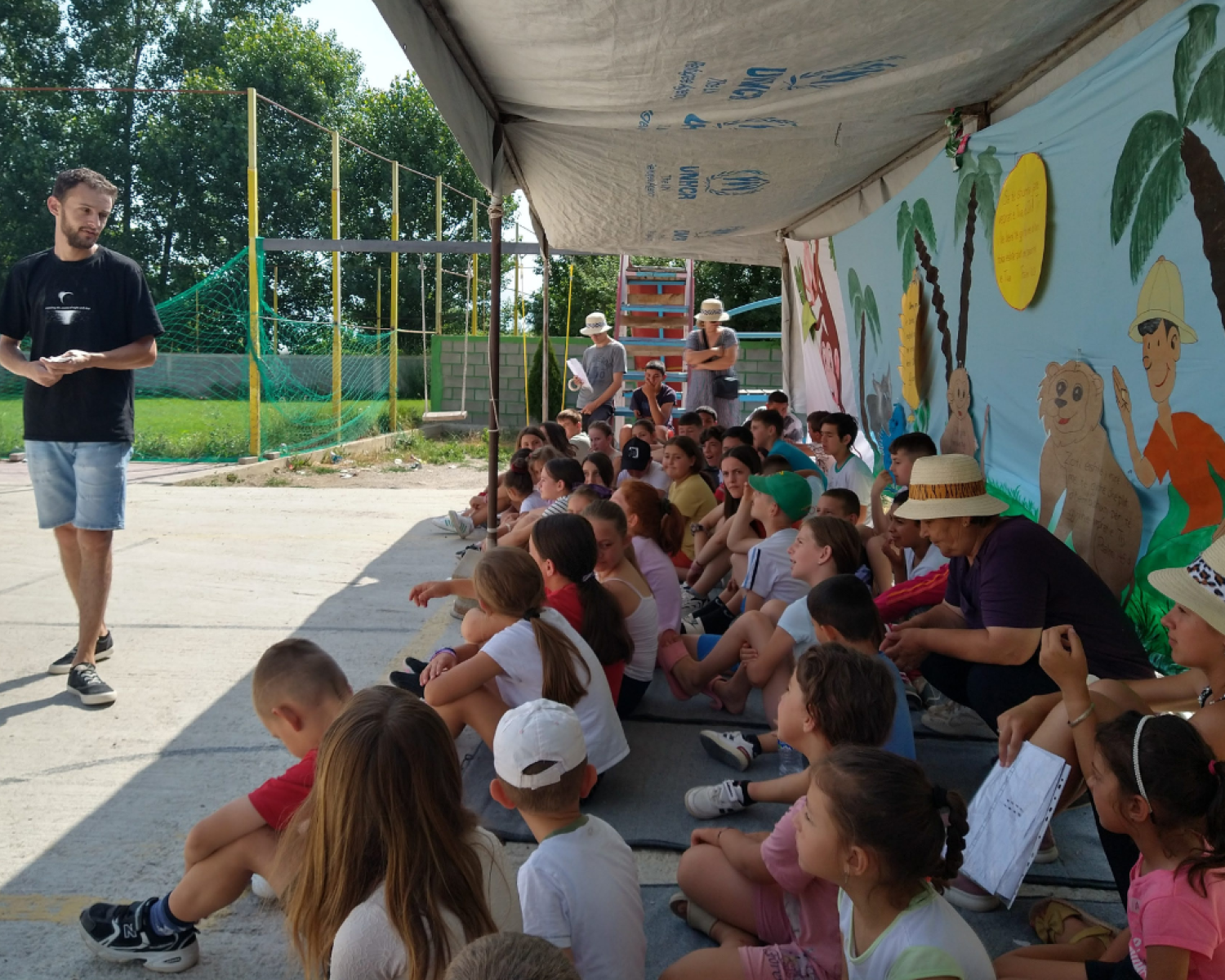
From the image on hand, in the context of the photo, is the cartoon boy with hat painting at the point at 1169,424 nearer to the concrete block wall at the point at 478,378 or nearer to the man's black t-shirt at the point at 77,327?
the man's black t-shirt at the point at 77,327

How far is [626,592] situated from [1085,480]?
171cm

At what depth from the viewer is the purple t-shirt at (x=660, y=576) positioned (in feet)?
13.4

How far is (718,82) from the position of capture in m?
3.99

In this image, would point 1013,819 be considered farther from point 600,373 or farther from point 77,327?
point 600,373

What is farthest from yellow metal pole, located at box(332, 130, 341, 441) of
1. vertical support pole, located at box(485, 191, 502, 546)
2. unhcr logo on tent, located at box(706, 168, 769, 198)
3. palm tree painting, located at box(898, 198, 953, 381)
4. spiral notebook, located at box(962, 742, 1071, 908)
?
spiral notebook, located at box(962, 742, 1071, 908)

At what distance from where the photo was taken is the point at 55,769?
3.22 metres

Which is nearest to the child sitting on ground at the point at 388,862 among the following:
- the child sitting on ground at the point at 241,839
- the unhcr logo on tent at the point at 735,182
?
the child sitting on ground at the point at 241,839

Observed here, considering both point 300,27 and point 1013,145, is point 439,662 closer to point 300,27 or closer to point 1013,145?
point 1013,145

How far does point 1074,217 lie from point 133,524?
22.9 feet

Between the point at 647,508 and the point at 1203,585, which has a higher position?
the point at 1203,585

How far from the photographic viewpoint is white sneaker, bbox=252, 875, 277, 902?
2.48m

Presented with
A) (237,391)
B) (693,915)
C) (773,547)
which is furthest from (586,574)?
(237,391)

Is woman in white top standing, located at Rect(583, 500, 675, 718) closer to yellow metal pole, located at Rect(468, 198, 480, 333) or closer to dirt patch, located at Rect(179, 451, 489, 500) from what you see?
dirt patch, located at Rect(179, 451, 489, 500)

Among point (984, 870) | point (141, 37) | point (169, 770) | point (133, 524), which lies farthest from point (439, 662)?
point (141, 37)
